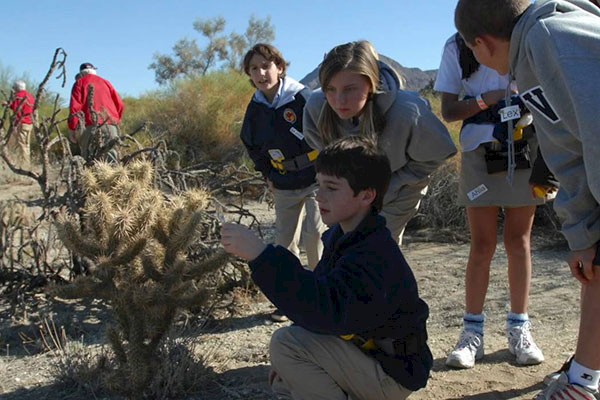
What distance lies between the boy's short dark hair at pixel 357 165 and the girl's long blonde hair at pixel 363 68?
2.06 ft

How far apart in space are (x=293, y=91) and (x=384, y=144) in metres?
1.62

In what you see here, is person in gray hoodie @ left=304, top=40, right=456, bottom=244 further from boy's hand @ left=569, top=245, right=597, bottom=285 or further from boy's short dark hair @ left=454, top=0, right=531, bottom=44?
boy's hand @ left=569, top=245, right=597, bottom=285

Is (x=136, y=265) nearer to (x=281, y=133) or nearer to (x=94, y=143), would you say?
(x=281, y=133)

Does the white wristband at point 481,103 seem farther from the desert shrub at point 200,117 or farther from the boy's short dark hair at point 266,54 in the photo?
the desert shrub at point 200,117

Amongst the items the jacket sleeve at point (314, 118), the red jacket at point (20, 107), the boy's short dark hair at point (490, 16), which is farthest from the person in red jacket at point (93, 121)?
the boy's short dark hair at point (490, 16)

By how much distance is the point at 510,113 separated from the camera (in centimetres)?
351

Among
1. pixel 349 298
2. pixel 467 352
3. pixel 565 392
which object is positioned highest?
pixel 349 298

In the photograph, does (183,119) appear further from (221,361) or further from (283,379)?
(283,379)

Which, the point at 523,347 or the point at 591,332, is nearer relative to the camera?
the point at 591,332

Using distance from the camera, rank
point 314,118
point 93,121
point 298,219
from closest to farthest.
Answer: point 314,118 → point 93,121 → point 298,219

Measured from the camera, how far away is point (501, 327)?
14.8ft

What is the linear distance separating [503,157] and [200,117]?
11008 millimetres

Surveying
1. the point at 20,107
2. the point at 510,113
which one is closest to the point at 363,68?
the point at 510,113

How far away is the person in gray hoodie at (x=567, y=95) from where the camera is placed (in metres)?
2.27
